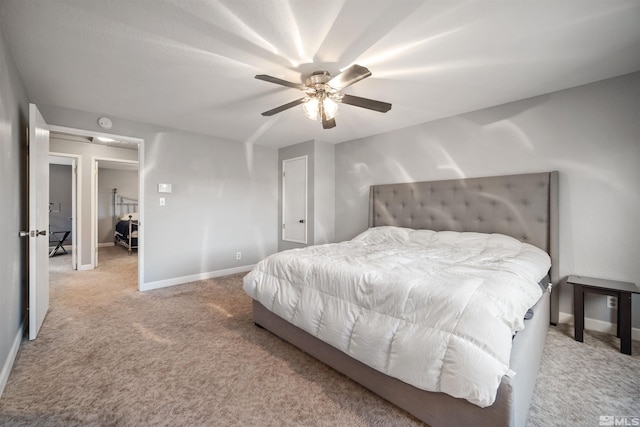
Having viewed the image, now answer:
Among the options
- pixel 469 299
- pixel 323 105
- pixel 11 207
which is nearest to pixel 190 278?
pixel 11 207

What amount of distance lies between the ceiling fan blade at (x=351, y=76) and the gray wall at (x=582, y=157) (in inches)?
72.3

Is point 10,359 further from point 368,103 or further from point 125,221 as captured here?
point 125,221

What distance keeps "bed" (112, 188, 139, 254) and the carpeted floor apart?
4.01 m

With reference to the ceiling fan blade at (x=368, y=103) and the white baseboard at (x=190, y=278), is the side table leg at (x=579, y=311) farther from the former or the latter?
the white baseboard at (x=190, y=278)

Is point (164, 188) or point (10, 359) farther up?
point (164, 188)

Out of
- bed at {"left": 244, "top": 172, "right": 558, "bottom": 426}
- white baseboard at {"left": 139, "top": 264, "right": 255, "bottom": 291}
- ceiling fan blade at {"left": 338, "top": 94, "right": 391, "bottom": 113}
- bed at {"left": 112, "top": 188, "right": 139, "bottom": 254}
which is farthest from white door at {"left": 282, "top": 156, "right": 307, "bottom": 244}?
bed at {"left": 112, "top": 188, "right": 139, "bottom": 254}

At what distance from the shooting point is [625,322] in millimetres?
2023

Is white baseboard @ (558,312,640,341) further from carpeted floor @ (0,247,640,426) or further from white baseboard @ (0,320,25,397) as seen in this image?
white baseboard @ (0,320,25,397)

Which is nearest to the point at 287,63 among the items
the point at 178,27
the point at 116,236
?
the point at 178,27

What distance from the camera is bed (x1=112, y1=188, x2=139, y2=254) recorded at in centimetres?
632

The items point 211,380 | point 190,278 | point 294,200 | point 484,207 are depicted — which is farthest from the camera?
point 294,200

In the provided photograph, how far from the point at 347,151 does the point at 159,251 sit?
10.4 ft

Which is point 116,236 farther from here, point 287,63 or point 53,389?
point 287,63

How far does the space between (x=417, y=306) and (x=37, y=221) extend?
308 cm
